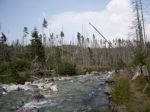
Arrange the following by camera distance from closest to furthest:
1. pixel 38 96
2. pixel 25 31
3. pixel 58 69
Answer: pixel 38 96, pixel 58 69, pixel 25 31

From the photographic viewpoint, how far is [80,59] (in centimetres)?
11894

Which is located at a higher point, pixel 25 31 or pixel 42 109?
pixel 25 31

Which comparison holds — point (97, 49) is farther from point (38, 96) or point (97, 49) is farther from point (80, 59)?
point (38, 96)

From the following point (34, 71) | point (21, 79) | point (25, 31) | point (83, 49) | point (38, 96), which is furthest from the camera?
point (83, 49)

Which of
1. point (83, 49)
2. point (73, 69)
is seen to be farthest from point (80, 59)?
point (73, 69)

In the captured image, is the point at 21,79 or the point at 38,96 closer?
the point at 38,96

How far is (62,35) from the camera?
376ft

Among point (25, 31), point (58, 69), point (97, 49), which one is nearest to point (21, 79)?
point (58, 69)

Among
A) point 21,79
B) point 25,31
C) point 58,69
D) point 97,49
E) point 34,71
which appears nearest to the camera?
point 21,79

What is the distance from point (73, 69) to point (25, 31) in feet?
176

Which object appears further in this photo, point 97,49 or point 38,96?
point 97,49

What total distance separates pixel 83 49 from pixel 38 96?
10694 cm

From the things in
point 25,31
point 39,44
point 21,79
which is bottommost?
point 21,79

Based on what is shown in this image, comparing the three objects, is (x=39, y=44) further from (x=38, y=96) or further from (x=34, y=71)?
(x=38, y=96)
